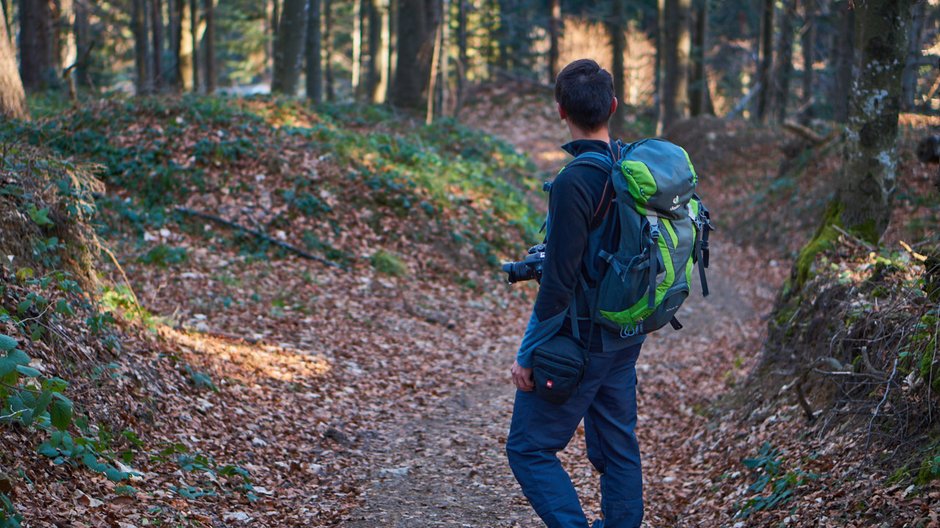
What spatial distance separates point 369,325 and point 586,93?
6.13 meters

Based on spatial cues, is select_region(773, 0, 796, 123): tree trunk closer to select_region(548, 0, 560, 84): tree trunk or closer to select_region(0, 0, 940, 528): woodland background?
select_region(0, 0, 940, 528): woodland background

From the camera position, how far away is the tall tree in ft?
83.2

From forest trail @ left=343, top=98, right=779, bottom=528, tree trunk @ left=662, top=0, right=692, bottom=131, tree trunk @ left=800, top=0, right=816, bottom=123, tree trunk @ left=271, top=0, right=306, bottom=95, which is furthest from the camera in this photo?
tree trunk @ left=662, top=0, right=692, bottom=131

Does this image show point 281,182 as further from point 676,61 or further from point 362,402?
point 676,61

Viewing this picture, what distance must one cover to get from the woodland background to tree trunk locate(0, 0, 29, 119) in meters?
0.03

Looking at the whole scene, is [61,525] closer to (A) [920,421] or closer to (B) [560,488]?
(B) [560,488]

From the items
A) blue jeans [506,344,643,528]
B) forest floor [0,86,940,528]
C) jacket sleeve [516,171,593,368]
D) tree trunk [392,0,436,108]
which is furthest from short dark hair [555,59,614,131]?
tree trunk [392,0,436,108]

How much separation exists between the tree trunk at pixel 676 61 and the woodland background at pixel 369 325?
9.05 meters

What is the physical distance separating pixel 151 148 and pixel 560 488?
9804mm

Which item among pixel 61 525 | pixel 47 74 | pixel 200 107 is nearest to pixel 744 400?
pixel 61 525

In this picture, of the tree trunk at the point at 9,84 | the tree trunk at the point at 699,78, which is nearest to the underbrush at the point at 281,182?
the tree trunk at the point at 9,84

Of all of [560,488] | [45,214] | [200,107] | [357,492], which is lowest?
[357,492]

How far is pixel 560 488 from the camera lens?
3.57 metres

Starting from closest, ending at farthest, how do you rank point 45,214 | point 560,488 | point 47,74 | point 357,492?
point 560,488, point 357,492, point 45,214, point 47,74
